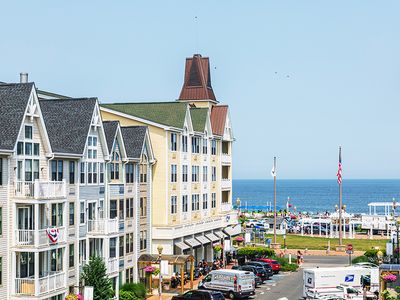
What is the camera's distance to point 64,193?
4581cm

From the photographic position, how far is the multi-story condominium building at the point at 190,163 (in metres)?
64.1

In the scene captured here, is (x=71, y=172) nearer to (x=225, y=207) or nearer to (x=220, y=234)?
(x=220, y=234)

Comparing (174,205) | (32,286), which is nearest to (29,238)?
(32,286)

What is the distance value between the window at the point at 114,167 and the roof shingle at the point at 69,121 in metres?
5.49

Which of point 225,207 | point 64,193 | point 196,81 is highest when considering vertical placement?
point 196,81

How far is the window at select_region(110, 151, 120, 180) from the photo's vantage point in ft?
180

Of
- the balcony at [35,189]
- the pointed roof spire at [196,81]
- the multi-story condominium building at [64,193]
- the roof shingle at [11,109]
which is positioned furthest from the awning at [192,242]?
the roof shingle at [11,109]

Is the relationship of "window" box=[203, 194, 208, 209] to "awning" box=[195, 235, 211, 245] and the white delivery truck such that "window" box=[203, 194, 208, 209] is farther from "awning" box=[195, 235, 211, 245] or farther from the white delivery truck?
the white delivery truck

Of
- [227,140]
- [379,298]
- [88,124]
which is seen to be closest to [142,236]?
[88,124]

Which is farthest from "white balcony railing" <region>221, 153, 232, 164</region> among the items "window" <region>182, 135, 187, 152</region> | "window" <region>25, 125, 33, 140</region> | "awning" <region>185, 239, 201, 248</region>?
"window" <region>25, 125, 33, 140</region>

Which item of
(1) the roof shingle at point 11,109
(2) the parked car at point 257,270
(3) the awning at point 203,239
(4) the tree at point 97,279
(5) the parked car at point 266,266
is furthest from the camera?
(3) the awning at point 203,239

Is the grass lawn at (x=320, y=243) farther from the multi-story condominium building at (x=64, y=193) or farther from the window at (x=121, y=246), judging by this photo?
the window at (x=121, y=246)

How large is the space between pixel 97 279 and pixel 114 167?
393 inches

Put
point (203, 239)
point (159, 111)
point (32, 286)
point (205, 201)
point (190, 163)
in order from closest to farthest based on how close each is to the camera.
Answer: point (32, 286)
point (159, 111)
point (190, 163)
point (203, 239)
point (205, 201)
